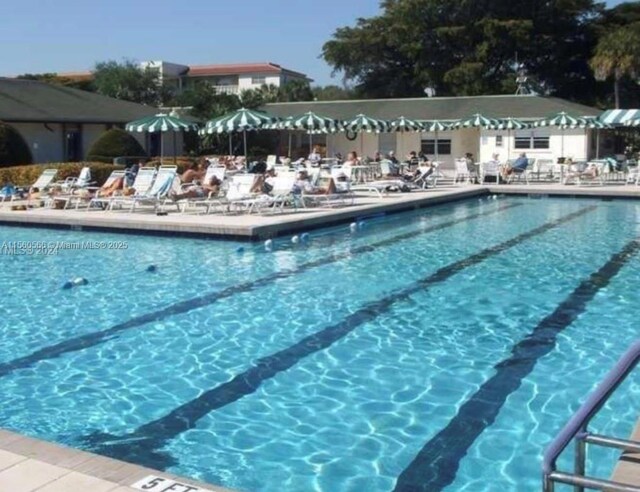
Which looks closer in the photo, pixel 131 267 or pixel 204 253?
pixel 131 267

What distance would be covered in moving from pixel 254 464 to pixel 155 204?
12206mm

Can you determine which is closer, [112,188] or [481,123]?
[112,188]

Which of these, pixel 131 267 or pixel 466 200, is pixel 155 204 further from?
pixel 466 200

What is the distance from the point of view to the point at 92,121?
30.3 m

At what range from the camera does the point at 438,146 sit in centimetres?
3244

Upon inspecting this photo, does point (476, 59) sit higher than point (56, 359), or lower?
higher

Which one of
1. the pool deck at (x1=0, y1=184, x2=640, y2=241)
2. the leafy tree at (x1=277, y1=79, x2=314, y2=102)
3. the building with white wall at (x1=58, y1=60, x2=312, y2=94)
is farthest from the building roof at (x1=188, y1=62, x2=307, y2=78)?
the pool deck at (x1=0, y1=184, x2=640, y2=241)

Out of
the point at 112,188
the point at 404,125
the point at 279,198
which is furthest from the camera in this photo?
the point at 404,125

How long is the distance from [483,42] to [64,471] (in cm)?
4453

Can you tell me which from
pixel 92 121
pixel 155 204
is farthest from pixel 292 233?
pixel 92 121

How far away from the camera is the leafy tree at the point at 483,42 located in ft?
147

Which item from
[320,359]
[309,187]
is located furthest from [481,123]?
[320,359]

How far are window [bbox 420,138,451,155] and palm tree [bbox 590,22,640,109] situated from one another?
37.8 feet

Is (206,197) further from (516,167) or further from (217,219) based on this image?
(516,167)
